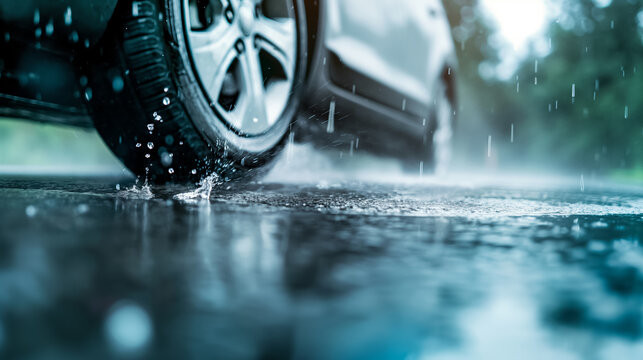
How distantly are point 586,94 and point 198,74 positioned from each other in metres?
10.3

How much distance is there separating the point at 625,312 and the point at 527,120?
1412cm

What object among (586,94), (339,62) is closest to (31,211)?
(339,62)

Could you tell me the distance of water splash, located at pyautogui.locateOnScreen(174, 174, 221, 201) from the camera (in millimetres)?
2385

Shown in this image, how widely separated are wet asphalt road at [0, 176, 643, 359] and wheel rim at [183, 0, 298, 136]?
0.87 metres

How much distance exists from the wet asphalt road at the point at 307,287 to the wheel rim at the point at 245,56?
871 mm

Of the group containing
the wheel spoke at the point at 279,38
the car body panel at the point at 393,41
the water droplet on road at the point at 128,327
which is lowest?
the water droplet on road at the point at 128,327

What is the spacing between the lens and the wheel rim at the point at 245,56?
261 cm

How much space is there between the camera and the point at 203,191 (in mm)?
2598

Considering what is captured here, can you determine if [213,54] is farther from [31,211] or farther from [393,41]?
[393,41]

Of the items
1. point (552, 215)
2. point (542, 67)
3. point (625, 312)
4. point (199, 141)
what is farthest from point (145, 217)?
point (542, 67)

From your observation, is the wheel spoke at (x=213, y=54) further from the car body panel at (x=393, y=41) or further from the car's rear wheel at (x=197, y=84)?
the car body panel at (x=393, y=41)

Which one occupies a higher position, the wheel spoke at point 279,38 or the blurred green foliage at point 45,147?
the wheel spoke at point 279,38

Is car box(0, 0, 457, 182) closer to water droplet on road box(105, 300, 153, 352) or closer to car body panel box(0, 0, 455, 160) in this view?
car body panel box(0, 0, 455, 160)

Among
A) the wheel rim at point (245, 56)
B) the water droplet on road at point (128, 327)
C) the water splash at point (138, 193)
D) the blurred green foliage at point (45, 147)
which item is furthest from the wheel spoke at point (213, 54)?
the blurred green foliage at point (45, 147)
